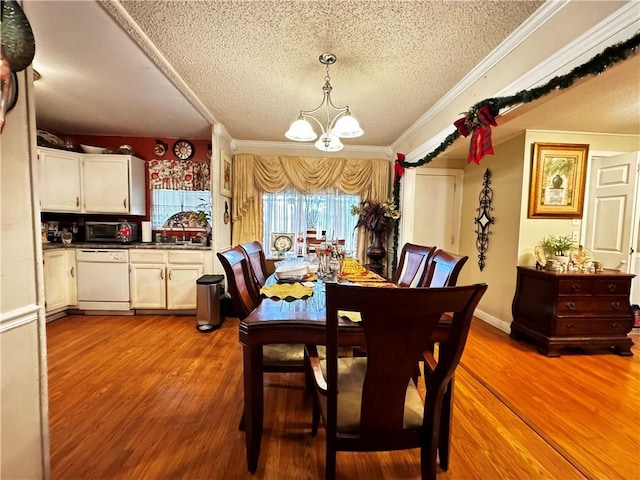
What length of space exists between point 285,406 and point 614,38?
8.64 ft

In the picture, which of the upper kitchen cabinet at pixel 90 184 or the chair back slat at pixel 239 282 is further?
the upper kitchen cabinet at pixel 90 184

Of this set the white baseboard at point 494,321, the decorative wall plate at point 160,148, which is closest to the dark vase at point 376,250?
the white baseboard at point 494,321

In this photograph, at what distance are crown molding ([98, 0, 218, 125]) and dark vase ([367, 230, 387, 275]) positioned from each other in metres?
2.80

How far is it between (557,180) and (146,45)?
400 centimetres

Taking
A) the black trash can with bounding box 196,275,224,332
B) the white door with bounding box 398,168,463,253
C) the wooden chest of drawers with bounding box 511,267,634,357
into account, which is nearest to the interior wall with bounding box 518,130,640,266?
the wooden chest of drawers with bounding box 511,267,634,357

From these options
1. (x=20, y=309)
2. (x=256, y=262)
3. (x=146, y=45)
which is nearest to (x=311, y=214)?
(x=256, y=262)

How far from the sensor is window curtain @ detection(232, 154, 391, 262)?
161 inches

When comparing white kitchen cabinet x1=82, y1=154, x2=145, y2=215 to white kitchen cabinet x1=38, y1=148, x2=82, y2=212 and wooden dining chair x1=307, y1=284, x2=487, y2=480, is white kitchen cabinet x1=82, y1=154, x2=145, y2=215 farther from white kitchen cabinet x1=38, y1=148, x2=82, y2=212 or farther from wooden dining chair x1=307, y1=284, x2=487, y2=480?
wooden dining chair x1=307, y1=284, x2=487, y2=480

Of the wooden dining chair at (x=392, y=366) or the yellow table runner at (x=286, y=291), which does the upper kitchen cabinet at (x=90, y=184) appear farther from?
the wooden dining chair at (x=392, y=366)

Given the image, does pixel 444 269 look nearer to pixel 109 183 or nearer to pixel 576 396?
pixel 576 396

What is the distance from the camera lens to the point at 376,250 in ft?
13.4

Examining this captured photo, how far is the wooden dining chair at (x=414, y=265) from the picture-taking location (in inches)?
75.5

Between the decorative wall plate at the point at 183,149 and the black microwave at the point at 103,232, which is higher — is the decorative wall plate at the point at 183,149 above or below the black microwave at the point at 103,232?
above

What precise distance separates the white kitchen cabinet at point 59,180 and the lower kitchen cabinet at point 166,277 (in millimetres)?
1072
